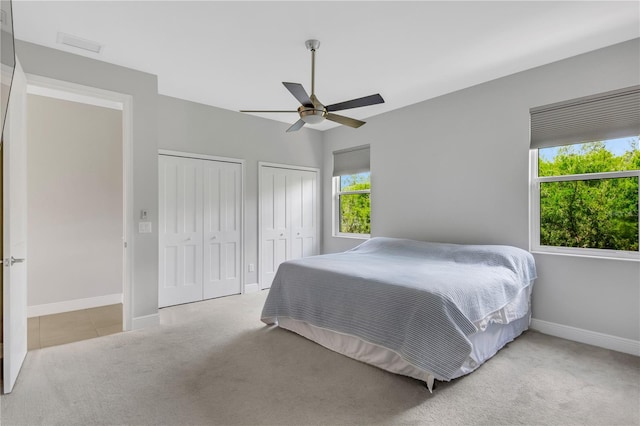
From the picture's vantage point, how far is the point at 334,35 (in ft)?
8.97

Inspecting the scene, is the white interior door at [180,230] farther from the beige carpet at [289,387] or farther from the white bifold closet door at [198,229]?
the beige carpet at [289,387]

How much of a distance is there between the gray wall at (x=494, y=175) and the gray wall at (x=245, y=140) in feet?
3.14

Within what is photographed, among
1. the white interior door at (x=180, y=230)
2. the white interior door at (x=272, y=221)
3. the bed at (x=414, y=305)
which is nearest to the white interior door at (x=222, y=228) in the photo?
the white interior door at (x=180, y=230)

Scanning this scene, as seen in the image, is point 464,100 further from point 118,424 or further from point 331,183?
point 118,424

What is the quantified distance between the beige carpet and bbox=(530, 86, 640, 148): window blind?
1.87m

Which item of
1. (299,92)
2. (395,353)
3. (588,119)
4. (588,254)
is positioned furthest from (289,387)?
(588,119)

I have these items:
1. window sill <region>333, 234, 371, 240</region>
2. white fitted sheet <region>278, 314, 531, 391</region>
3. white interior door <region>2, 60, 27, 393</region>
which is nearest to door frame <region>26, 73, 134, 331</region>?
white interior door <region>2, 60, 27, 393</region>

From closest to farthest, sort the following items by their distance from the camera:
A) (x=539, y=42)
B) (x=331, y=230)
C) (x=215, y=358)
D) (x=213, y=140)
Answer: (x=215, y=358) → (x=539, y=42) → (x=213, y=140) → (x=331, y=230)

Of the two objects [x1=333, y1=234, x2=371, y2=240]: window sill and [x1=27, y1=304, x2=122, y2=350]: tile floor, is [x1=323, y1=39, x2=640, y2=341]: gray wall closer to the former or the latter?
[x1=333, y1=234, x2=371, y2=240]: window sill

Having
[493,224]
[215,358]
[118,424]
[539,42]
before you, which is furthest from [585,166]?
[118,424]

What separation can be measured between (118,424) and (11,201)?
5.30 ft

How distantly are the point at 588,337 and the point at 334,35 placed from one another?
11.2 feet

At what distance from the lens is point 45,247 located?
12.8 feet

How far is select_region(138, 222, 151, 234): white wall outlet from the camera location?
11.0ft
